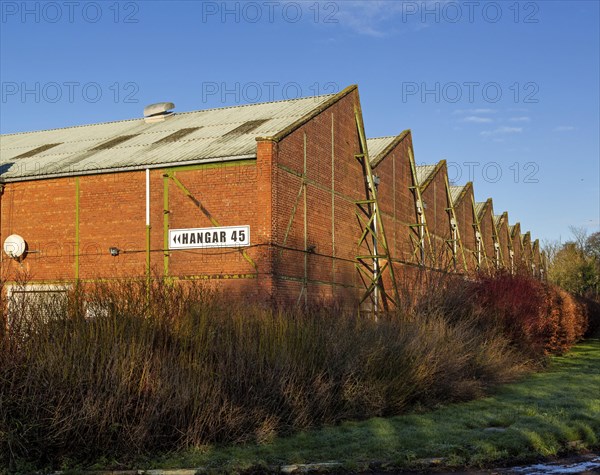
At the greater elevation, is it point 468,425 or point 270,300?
point 270,300

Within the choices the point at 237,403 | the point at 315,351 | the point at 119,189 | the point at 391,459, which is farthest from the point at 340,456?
the point at 119,189

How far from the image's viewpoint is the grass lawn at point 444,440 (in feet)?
30.0

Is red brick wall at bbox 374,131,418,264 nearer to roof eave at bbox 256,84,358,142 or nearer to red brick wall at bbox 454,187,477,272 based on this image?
roof eave at bbox 256,84,358,142

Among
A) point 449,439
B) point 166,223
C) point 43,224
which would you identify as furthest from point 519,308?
point 43,224

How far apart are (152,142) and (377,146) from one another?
474 inches

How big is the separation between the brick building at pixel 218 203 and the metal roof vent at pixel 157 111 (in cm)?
48

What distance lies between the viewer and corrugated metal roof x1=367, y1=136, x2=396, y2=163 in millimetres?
31541

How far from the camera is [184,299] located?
36.7ft

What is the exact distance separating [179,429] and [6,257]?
59.2 feet

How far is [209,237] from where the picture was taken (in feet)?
72.8

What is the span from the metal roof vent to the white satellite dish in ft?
31.0

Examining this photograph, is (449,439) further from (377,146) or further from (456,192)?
(456,192)

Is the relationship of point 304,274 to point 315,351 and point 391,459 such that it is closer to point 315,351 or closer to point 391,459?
point 315,351

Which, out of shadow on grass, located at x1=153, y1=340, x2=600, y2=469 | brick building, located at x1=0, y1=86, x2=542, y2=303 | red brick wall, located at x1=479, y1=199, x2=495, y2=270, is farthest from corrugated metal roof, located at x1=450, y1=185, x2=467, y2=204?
shadow on grass, located at x1=153, y1=340, x2=600, y2=469
